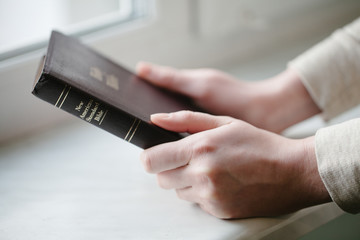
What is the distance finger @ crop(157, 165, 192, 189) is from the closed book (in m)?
0.04

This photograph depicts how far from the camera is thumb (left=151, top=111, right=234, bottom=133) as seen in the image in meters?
→ 0.64

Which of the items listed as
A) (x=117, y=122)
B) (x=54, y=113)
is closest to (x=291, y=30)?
(x=54, y=113)

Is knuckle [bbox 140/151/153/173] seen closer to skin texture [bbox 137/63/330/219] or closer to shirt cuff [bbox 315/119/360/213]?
skin texture [bbox 137/63/330/219]

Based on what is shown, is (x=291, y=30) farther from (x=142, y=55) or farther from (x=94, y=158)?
(x=94, y=158)

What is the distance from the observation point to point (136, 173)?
78 cm

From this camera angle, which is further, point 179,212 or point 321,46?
point 321,46

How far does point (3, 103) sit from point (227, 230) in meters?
0.46

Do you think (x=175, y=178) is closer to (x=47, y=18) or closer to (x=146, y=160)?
(x=146, y=160)

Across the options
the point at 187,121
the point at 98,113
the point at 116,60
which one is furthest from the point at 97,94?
the point at 116,60

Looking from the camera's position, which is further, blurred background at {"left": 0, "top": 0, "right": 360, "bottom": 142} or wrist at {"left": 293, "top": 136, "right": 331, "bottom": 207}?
blurred background at {"left": 0, "top": 0, "right": 360, "bottom": 142}

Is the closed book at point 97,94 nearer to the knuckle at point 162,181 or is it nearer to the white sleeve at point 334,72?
the knuckle at point 162,181

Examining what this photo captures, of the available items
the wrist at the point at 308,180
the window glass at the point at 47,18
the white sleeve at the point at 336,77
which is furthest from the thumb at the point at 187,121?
the window glass at the point at 47,18

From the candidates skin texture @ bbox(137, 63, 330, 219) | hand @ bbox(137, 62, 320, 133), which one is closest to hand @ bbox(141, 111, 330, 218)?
skin texture @ bbox(137, 63, 330, 219)

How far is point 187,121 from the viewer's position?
2.16 feet
